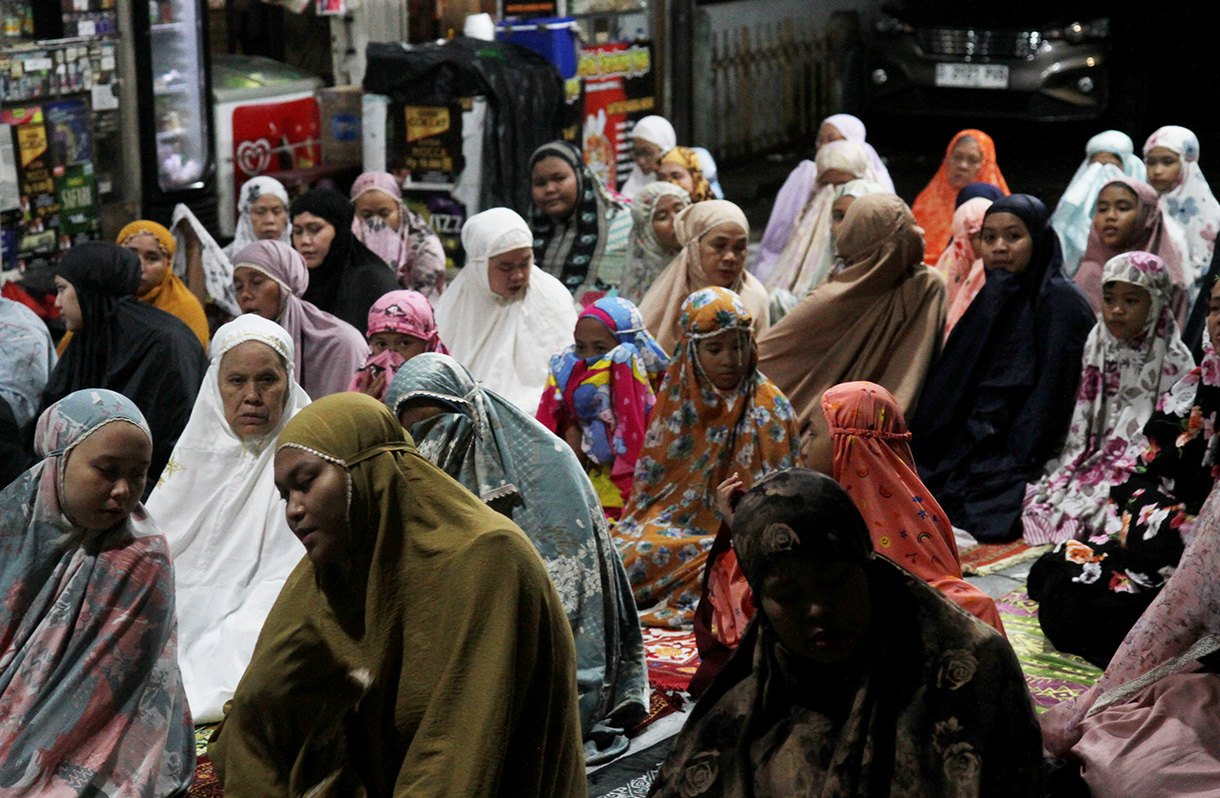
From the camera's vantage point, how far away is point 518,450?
169 inches

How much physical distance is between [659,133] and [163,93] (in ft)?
9.19

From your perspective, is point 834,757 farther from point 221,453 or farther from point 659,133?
point 659,133

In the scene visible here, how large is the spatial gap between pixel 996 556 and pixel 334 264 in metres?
3.09

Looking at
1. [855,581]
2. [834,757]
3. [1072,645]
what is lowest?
[1072,645]

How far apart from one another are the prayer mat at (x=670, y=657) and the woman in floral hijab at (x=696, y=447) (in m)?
0.06

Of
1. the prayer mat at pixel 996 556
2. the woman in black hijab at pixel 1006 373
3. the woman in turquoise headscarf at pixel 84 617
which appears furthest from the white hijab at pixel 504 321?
the woman in turquoise headscarf at pixel 84 617

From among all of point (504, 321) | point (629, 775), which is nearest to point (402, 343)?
point (504, 321)

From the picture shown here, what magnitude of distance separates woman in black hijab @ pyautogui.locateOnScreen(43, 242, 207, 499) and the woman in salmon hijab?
434cm

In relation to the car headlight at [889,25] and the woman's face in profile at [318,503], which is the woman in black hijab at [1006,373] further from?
the car headlight at [889,25]

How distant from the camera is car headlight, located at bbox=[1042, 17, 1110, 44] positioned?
1305 cm

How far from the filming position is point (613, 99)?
11609 mm

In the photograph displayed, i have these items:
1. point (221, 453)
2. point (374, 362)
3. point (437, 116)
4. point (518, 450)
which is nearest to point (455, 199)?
point (437, 116)

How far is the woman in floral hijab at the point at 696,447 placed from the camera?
17.0 feet

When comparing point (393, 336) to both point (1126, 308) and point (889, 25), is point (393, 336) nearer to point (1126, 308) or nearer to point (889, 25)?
point (1126, 308)
